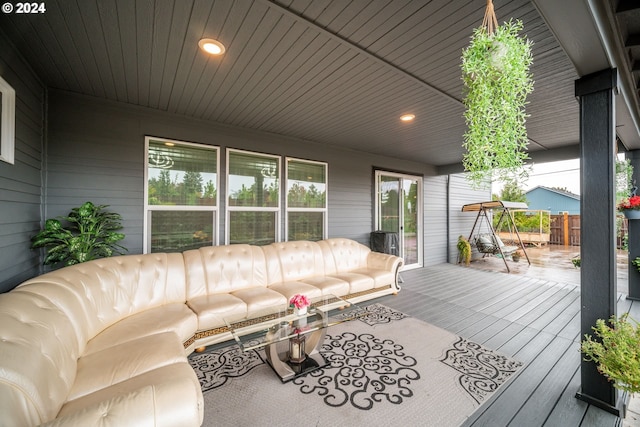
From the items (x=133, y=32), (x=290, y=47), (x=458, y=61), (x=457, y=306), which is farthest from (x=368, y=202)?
(x=133, y=32)

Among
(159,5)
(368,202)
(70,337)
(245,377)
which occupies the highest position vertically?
(159,5)

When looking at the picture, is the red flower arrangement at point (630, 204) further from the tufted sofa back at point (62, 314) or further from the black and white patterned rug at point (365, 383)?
the tufted sofa back at point (62, 314)

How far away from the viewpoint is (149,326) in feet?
6.96

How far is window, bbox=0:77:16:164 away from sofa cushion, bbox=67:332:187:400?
173 centimetres

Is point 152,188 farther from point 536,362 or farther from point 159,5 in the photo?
point 536,362

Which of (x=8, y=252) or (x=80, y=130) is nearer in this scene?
(x=8, y=252)

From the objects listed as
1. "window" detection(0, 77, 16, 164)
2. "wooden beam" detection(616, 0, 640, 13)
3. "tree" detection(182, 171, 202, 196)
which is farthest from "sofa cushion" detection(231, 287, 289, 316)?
"wooden beam" detection(616, 0, 640, 13)

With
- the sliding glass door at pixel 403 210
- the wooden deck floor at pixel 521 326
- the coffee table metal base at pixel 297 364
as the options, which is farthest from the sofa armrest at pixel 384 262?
the coffee table metal base at pixel 297 364

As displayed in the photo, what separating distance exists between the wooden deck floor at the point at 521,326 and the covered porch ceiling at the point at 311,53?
2.45m

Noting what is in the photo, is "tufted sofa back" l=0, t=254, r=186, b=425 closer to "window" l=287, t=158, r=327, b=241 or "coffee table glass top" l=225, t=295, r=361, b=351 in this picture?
"coffee table glass top" l=225, t=295, r=361, b=351

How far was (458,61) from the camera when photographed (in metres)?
2.25

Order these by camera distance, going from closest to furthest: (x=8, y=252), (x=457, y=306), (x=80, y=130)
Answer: (x=8, y=252), (x=80, y=130), (x=457, y=306)

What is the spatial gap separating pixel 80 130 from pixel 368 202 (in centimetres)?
483

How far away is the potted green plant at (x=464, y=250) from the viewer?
696cm
